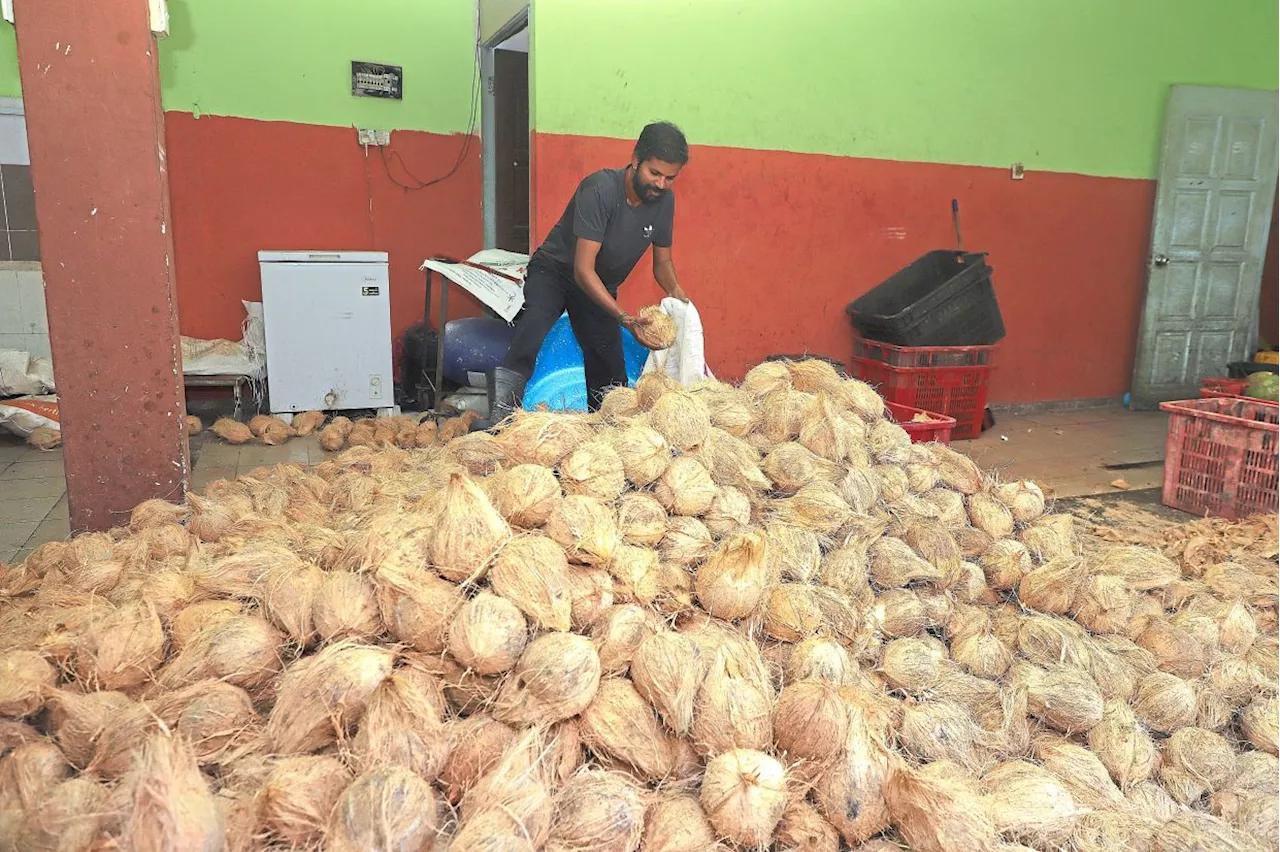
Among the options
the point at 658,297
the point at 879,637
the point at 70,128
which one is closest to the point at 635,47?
the point at 658,297

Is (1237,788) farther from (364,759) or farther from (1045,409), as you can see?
(1045,409)

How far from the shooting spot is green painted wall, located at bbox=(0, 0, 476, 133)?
616cm

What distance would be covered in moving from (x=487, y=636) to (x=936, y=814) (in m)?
0.89

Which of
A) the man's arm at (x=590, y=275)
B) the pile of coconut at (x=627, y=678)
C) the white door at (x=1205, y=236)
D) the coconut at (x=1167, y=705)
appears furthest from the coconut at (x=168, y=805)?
the white door at (x=1205, y=236)

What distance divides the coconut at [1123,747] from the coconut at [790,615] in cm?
69

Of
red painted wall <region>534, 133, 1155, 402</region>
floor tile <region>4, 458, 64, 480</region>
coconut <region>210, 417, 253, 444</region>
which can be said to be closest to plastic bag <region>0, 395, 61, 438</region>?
floor tile <region>4, 458, 64, 480</region>

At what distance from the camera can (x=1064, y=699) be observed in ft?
6.59

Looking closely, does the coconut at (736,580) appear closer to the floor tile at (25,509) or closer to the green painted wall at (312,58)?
the floor tile at (25,509)

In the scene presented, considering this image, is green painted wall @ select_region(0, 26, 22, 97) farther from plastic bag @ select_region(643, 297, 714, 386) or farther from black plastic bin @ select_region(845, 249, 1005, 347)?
black plastic bin @ select_region(845, 249, 1005, 347)

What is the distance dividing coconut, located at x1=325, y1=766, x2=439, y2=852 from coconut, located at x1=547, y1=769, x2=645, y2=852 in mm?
215

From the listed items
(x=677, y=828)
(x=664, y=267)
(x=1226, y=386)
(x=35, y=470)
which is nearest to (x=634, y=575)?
(x=677, y=828)

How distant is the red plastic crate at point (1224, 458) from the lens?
13.7ft

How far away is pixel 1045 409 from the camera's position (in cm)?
747

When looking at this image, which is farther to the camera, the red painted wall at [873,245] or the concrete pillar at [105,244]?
the red painted wall at [873,245]
